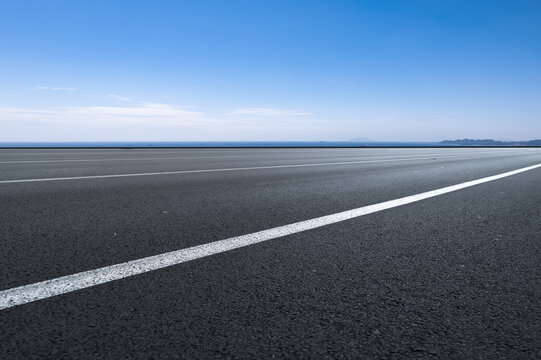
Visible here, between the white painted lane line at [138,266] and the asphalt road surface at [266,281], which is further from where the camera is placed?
the white painted lane line at [138,266]

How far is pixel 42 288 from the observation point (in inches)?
79.7

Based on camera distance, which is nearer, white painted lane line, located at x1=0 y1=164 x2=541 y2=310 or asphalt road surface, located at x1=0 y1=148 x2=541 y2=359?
asphalt road surface, located at x1=0 y1=148 x2=541 y2=359

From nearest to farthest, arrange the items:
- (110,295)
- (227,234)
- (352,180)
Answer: (110,295), (227,234), (352,180)

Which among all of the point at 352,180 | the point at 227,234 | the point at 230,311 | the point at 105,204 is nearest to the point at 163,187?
the point at 105,204

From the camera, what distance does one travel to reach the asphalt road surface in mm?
1548

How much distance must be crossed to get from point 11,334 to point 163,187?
187 inches

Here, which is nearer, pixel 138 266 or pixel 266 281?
pixel 266 281

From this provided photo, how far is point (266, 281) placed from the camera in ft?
7.21

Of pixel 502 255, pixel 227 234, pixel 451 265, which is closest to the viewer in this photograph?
pixel 451 265

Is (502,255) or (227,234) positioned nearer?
(502,255)

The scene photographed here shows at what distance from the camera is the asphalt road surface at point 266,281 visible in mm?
1548

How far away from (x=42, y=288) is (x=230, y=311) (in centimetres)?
108

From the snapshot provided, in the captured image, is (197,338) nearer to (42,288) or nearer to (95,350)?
(95,350)

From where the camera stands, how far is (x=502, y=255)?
110 inches
